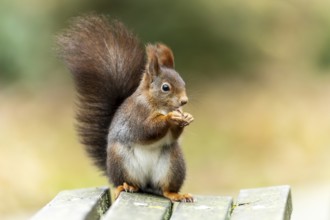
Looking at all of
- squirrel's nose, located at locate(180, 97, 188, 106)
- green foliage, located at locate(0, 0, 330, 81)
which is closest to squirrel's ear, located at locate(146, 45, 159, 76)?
squirrel's nose, located at locate(180, 97, 188, 106)

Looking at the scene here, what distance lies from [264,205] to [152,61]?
63cm

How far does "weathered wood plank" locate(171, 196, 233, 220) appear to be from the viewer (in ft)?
9.35

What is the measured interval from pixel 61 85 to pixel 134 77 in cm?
495

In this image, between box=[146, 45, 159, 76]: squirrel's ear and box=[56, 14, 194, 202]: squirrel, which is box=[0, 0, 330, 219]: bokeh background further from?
box=[146, 45, 159, 76]: squirrel's ear

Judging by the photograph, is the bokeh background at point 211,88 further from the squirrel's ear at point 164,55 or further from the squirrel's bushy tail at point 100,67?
the squirrel's ear at point 164,55

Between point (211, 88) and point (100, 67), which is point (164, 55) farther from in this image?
point (211, 88)

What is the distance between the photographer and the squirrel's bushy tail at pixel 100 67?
353 centimetres

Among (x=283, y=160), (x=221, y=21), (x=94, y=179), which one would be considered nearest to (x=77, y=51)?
(x=94, y=179)

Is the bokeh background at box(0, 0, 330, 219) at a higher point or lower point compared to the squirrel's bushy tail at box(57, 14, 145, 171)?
higher

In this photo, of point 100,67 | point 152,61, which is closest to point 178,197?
point 152,61

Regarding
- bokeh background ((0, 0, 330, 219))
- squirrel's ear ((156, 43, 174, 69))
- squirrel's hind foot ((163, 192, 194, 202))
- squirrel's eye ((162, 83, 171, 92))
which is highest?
bokeh background ((0, 0, 330, 219))

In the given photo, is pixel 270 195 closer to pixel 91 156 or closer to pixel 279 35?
pixel 91 156

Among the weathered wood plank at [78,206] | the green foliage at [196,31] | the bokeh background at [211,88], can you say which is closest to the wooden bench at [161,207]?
the weathered wood plank at [78,206]

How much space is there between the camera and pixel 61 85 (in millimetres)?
8430
